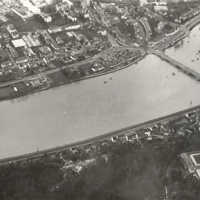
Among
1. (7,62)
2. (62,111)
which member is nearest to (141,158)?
(62,111)

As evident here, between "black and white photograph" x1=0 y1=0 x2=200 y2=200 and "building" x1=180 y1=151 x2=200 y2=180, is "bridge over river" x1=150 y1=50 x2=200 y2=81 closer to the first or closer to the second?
"black and white photograph" x1=0 y1=0 x2=200 y2=200

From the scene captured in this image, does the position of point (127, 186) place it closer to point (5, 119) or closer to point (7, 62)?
point (5, 119)

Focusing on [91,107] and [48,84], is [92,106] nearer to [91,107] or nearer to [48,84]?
[91,107]

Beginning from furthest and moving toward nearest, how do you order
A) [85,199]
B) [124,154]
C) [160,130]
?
1. [160,130]
2. [124,154]
3. [85,199]

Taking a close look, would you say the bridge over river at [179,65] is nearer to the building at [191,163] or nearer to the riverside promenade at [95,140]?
the riverside promenade at [95,140]

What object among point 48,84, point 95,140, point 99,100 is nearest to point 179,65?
point 99,100

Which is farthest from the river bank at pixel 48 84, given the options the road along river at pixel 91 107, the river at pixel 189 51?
the river at pixel 189 51

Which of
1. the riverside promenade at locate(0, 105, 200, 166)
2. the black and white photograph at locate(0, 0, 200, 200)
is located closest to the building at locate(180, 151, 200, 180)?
the black and white photograph at locate(0, 0, 200, 200)
